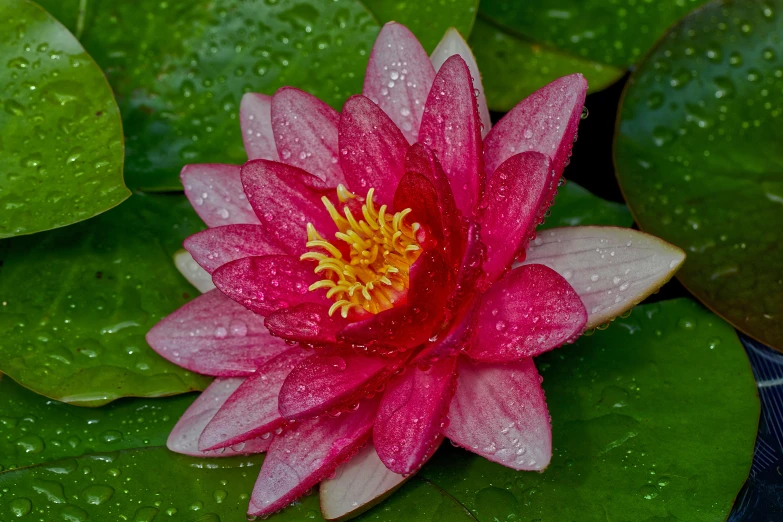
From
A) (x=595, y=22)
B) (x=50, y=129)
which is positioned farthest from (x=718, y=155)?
(x=50, y=129)

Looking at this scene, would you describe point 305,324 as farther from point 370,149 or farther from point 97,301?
point 97,301

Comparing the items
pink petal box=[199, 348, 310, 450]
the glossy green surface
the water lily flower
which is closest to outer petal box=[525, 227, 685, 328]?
the water lily flower

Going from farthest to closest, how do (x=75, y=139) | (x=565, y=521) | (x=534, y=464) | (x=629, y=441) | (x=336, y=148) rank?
(x=75, y=139) → (x=336, y=148) → (x=629, y=441) → (x=565, y=521) → (x=534, y=464)

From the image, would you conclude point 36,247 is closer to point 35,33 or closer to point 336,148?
point 35,33

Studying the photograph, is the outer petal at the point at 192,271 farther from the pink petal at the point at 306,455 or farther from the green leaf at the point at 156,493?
the pink petal at the point at 306,455

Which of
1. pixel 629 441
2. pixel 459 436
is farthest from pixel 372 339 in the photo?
pixel 629 441
